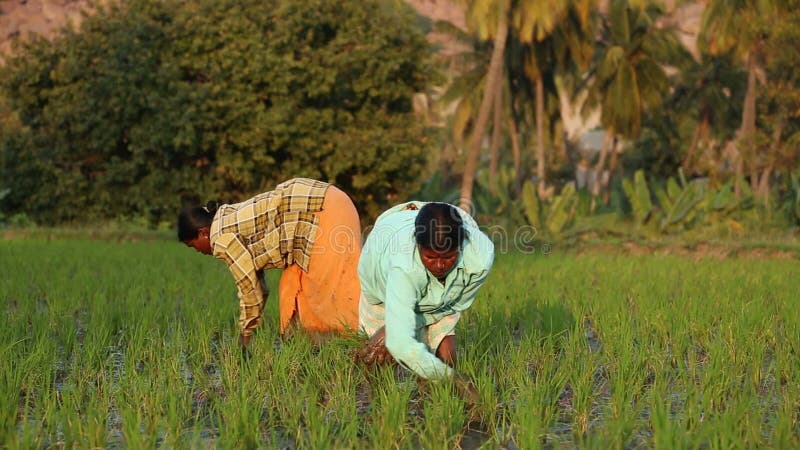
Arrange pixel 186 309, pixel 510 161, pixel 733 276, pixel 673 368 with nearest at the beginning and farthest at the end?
pixel 673 368 → pixel 186 309 → pixel 733 276 → pixel 510 161

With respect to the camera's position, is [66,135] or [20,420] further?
[66,135]

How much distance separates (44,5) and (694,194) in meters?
42.2

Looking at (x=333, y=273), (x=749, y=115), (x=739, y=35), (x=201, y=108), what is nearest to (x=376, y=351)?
(x=333, y=273)

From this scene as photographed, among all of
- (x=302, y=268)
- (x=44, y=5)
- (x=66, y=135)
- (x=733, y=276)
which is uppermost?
(x=44, y=5)

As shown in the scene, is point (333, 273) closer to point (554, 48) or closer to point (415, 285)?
point (415, 285)

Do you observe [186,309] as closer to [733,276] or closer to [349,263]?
[349,263]

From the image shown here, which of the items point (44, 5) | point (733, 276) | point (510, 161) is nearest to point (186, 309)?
point (733, 276)

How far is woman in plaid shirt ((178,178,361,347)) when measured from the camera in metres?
3.73

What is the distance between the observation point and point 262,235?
3850 millimetres

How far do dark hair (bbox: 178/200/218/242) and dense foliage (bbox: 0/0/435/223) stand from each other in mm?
9921

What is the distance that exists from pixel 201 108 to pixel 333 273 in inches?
403

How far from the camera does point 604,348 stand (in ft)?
13.0

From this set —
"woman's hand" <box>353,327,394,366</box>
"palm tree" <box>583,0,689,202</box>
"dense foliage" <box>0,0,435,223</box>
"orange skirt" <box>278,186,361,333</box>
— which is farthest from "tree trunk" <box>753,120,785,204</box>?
"woman's hand" <box>353,327,394,366</box>

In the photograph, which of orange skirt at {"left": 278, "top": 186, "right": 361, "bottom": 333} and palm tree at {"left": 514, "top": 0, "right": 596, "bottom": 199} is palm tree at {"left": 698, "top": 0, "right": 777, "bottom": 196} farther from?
orange skirt at {"left": 278, "top": 186, "right": 361, "bottom": 333}
